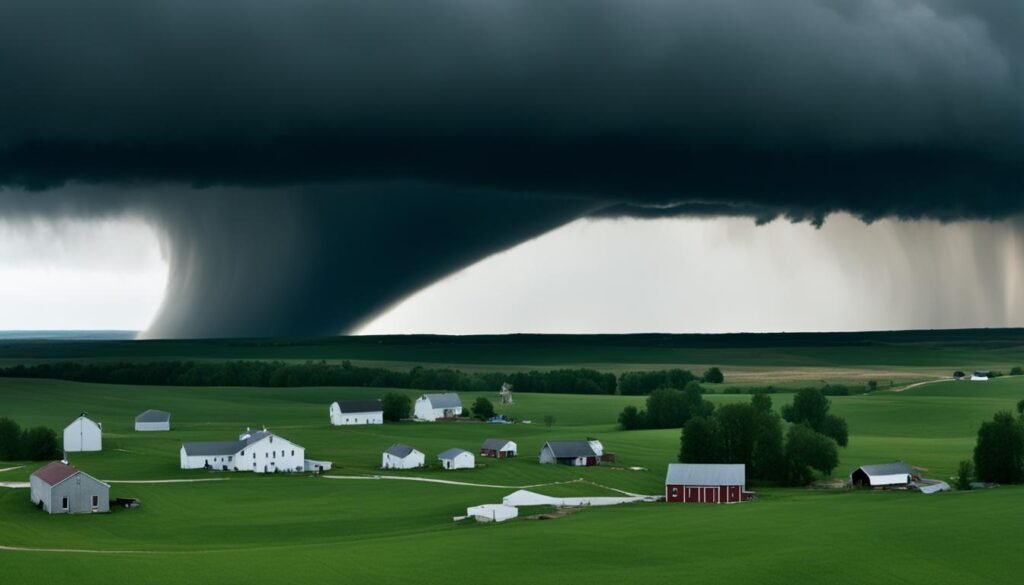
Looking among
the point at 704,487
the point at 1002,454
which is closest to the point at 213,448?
the point at 704,487

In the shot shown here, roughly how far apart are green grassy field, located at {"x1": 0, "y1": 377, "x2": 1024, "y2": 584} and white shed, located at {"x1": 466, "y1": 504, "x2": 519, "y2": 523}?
3.91 feet

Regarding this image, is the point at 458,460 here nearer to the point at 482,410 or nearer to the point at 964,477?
the point at 964,477

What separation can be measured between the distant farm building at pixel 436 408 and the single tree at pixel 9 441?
54.3 meters

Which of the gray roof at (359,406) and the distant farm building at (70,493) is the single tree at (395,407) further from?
the distant farm building at (70,493)

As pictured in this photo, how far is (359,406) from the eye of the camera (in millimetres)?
→ 139375

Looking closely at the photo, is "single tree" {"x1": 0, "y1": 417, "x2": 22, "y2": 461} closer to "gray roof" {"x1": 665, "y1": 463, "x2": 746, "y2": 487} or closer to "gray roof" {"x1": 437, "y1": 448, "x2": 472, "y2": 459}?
"gray roof" {"x1": 437, "y1": 448, "x2": 472, "y2": 459}

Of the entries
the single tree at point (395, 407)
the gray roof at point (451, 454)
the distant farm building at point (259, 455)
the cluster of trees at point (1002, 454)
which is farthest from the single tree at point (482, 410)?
the cluster of trees at point (1002, 454)

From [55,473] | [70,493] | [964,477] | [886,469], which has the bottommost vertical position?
[964,477]

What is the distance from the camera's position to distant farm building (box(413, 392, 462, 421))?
14612 cm

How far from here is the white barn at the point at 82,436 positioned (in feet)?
343

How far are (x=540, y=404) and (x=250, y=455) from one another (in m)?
72.1

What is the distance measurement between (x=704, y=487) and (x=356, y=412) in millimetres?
65244

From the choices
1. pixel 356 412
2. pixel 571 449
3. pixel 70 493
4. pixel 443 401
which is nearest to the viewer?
pixel 70 493

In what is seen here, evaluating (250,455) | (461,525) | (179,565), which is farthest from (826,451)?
(179,565)
